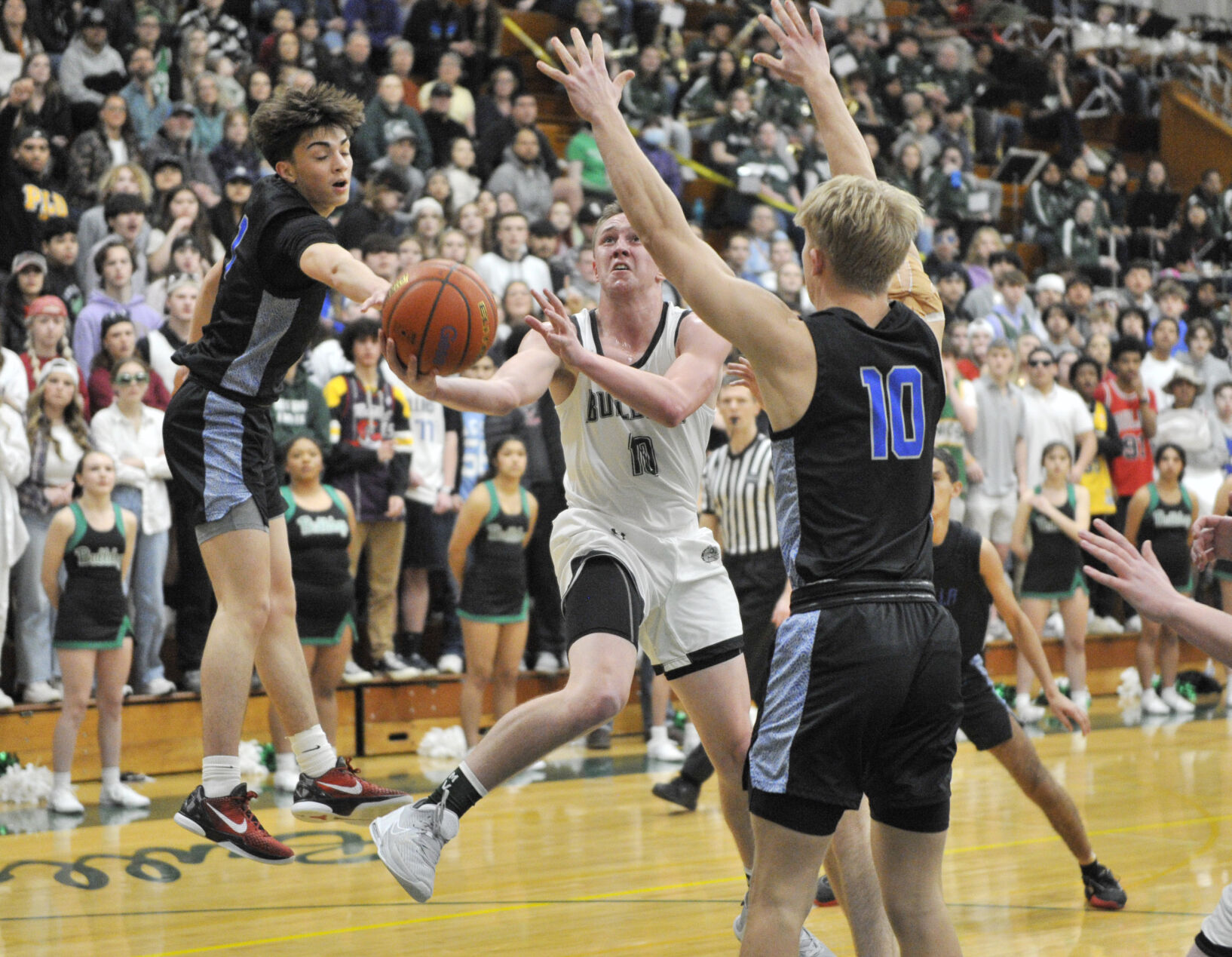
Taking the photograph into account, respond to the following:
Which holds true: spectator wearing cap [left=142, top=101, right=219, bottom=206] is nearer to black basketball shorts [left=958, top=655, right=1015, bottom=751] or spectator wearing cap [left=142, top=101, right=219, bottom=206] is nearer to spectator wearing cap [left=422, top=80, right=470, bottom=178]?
spectator wearing cap [left=422, top=80, right=470, bottom=178]

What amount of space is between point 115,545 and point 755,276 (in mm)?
7006

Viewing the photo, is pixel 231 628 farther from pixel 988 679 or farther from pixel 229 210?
pixel 229 210

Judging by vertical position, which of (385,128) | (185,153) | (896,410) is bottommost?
(896,410)

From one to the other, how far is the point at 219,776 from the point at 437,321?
175cm

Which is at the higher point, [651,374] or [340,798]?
[651,374]

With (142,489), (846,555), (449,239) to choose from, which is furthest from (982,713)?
(449,239)

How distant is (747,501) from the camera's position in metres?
8.04

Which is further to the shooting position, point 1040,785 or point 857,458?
point 1040,785

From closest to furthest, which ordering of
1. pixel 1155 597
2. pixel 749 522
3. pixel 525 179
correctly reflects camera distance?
pixel 1155 597
pixel 749 522
pixel 525 179

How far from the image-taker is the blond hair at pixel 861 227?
10.6ft

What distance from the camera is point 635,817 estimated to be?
25.1 feet

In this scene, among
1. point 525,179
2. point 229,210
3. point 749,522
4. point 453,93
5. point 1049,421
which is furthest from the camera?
point 453,93

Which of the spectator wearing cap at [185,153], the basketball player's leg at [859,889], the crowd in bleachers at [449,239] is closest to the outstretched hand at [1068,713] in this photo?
the basketball player's leg at [859,889]

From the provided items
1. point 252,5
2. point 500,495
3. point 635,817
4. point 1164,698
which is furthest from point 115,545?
point 1164,698
